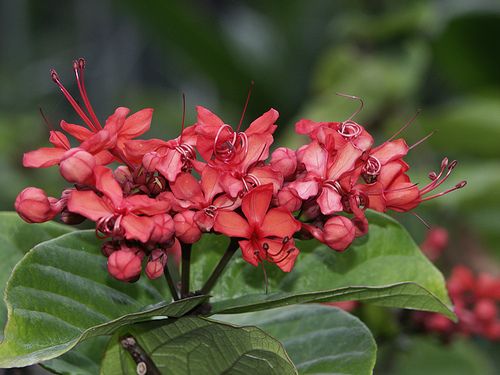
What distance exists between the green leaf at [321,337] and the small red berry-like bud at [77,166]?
1.09 feet

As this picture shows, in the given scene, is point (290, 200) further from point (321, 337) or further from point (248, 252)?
point (321, 337)

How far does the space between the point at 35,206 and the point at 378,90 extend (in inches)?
76.7

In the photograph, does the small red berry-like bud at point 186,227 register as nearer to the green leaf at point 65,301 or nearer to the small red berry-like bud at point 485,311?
the green leaf at point 65,301

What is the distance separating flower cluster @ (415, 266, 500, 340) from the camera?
1.58 metres

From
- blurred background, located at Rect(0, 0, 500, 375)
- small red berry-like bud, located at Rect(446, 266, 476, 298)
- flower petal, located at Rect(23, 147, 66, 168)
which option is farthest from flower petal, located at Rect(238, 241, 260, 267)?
small red berry-like bud, located at Rect(446, 266, 476, 298)

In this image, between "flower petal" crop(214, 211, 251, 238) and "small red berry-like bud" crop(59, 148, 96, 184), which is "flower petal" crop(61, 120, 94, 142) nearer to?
"small red berry-like bud" crop(59, 148, 96, 184)

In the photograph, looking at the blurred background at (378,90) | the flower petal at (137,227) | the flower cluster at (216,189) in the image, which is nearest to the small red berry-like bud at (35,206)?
the flower cluster at (216,189)

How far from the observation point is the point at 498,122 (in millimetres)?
2373

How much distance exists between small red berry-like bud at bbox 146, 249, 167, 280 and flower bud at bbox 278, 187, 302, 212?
0.44 feet

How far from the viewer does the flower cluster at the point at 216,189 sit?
892 millimetres

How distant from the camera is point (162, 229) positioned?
0.88 m

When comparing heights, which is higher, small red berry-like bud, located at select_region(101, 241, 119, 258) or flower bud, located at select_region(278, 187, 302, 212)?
flower bud, located at select_region(278, 187, 302, 212)

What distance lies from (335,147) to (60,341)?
36cm

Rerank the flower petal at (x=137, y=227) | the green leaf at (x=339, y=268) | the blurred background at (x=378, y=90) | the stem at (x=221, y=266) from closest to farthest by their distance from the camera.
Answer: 1. the flower petal at (x=137, y=227)
2. the stem at (x=221, y=266)
3. the green leaf at (x=339, y=268)
4. the blurred background at (x=378, y=90)
